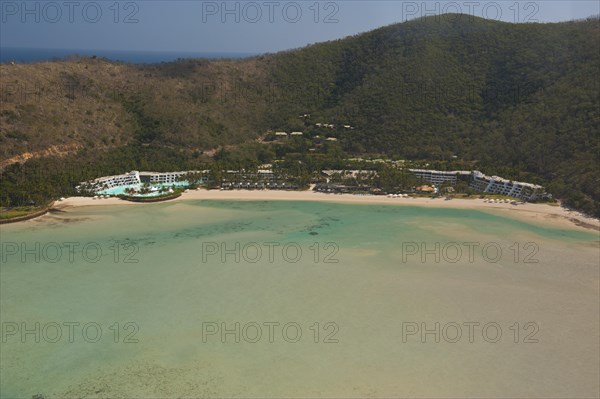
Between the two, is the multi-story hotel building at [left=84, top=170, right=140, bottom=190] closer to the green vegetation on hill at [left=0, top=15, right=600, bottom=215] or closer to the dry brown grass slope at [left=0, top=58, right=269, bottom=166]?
the green vegetation on hill at [left=0, top=15, right=600, bottom=215]

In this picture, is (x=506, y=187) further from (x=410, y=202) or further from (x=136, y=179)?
(x=136, y=179)

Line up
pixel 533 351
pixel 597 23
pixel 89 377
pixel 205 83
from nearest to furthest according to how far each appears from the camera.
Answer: pixel 89 377
pixel 533 351
pixel 597 23
pixel 205 83

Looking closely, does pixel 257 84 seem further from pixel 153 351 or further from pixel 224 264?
pixel 153 351

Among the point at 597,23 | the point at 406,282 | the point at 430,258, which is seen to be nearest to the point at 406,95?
the point at 597,23

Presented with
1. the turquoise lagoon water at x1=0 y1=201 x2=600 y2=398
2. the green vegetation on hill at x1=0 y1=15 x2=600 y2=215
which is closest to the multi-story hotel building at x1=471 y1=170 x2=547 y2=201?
the green vegetation on hill at x1=0 y1=15 x2=600 y2=215

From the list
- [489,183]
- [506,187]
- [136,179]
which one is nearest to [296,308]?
[506,187]
